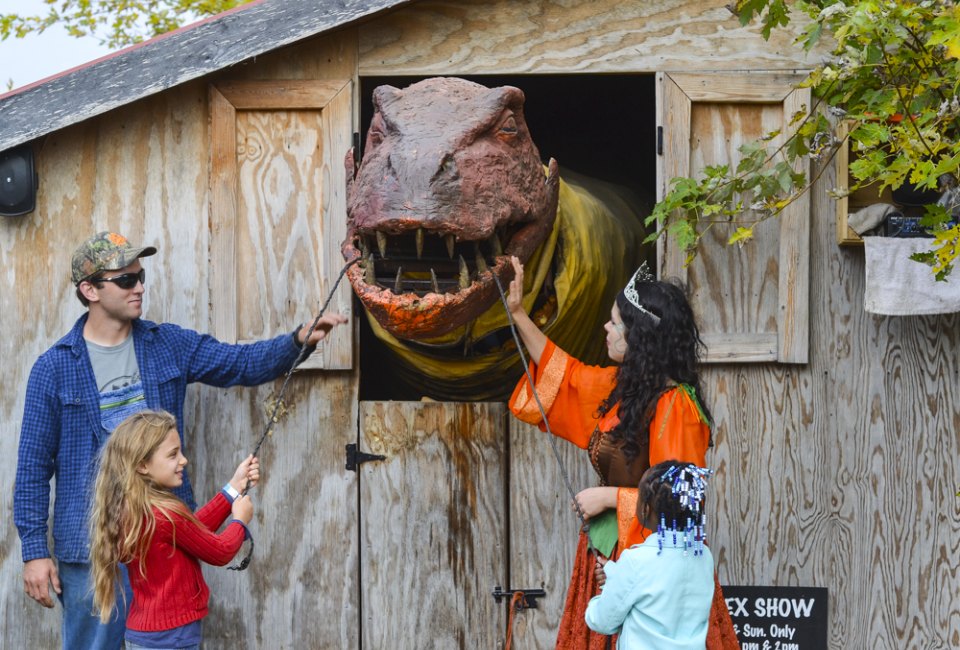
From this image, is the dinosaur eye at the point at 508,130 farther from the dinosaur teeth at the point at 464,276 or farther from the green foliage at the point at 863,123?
the green foliage at the point at 863,123

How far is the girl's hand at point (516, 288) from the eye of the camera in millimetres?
4805

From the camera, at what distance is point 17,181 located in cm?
549

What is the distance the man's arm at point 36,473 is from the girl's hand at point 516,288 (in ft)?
5.61

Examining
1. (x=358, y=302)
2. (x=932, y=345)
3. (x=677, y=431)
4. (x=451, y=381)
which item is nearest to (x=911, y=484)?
(x=932, y=345)

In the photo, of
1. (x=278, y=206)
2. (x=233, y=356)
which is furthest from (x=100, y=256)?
(x=278, y=206)

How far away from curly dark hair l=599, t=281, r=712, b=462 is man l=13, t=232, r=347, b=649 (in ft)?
3.99

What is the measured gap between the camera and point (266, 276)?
218 inches

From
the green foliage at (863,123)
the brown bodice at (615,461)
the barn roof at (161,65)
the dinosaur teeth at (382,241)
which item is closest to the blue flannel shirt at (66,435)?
the barn roof at (161,65)

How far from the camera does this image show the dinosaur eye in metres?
4.82

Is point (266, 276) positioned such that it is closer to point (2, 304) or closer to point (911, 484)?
point (2, 304)

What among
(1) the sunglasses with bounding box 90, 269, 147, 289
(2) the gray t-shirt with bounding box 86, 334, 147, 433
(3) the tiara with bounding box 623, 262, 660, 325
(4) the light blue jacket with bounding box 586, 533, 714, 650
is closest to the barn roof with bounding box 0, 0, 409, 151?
(1) the sunglasses with bounding box 90, 269, 147, 289

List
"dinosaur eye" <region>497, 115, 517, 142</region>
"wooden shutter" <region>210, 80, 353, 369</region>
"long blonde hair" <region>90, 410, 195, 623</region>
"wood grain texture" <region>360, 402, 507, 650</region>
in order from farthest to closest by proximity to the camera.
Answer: "wood grain texture" <region>360, 402, 507, 650</region> < "wooden shutter" <region>210, 80, 353, 369</region> < "dinosaur eye" <region>497, 115, 517, 142</region> < "long blonde hair" <region>90, 410, 195, 623</region>

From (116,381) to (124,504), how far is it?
93 cm

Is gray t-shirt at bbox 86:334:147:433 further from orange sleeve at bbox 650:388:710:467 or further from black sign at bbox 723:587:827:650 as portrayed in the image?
black sign at bbox 723:587:827:650
